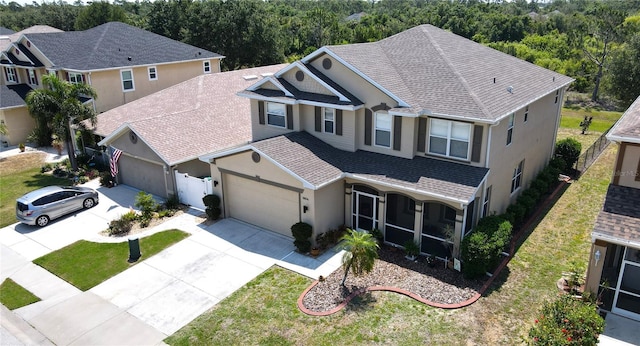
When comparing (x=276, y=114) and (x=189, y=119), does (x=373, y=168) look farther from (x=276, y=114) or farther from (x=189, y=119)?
(x=189, y=119)

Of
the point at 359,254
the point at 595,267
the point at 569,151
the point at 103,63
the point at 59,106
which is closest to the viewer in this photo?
the point at 595,267

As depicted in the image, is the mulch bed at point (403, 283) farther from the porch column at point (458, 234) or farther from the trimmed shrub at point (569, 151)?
the trimmed shrub at point (569, 151)

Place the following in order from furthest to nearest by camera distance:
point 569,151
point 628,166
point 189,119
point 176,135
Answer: point 189,119 → point 569,151 → point 176,135 → point 628,166

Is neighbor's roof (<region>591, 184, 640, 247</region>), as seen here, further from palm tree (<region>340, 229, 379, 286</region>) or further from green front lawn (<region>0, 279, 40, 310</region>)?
green front lawn (<region>0, 279, 40, 310</region>)

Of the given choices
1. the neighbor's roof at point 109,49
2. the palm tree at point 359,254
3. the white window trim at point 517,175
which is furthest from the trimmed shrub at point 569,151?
the neighbor's roof at point 109,49

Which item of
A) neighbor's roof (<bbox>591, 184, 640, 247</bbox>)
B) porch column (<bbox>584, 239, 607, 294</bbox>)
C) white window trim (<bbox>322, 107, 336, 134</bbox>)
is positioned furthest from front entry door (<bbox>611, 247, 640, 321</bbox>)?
white window trim (<bbox>322, 107, 336, 134</bbox>)

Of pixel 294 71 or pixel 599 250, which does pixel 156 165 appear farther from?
pixel 599 250

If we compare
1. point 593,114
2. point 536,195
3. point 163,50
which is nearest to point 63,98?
point 163,50

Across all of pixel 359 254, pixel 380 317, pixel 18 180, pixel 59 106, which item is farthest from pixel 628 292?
pixel 18 180
